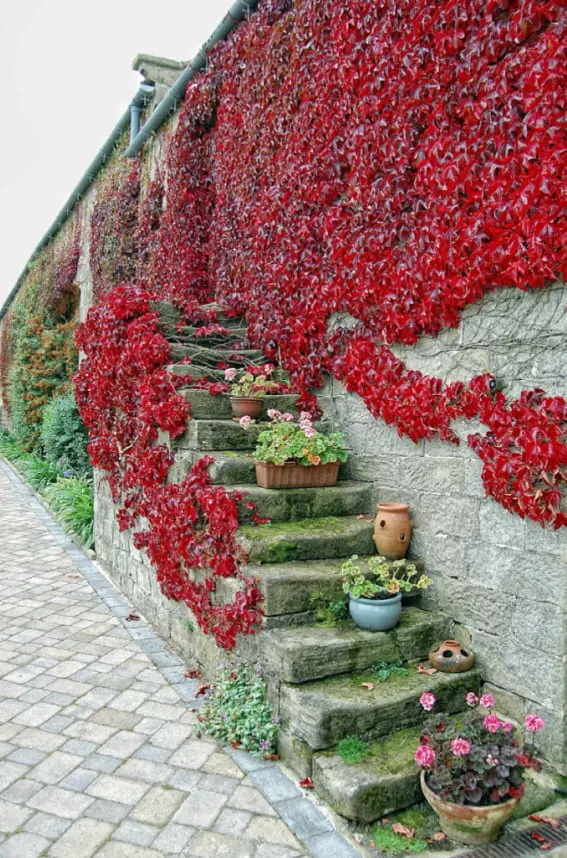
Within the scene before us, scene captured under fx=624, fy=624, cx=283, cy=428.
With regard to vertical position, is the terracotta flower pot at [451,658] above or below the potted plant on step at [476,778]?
above

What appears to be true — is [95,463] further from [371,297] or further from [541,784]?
[541,784]

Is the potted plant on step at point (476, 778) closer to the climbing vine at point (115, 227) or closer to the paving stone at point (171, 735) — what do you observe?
the paving stone at point (171, 735)

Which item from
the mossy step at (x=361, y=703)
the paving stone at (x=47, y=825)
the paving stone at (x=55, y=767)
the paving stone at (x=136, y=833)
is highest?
the mossy step at (x=361, y=703)

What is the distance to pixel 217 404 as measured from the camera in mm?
4875

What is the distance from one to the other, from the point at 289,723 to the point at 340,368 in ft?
8.18

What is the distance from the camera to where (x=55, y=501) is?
366 inches

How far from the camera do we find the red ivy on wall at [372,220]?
119 inches

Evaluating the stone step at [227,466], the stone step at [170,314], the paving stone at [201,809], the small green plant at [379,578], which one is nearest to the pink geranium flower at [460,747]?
the small green plant at [379,578]

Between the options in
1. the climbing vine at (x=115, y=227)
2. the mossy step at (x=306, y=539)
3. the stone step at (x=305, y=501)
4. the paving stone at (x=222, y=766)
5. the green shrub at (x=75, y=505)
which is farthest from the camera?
the climbing vine at (x=115, y=227)

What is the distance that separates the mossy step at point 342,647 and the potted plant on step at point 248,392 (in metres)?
1.91

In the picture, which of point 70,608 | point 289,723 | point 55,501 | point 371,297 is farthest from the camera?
point 55,501

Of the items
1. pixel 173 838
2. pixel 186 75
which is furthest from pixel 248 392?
pixel 186 75

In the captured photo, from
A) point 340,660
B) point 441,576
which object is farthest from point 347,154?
point 340,660

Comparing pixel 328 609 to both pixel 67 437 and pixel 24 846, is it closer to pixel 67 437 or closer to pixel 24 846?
pixel 24 846
